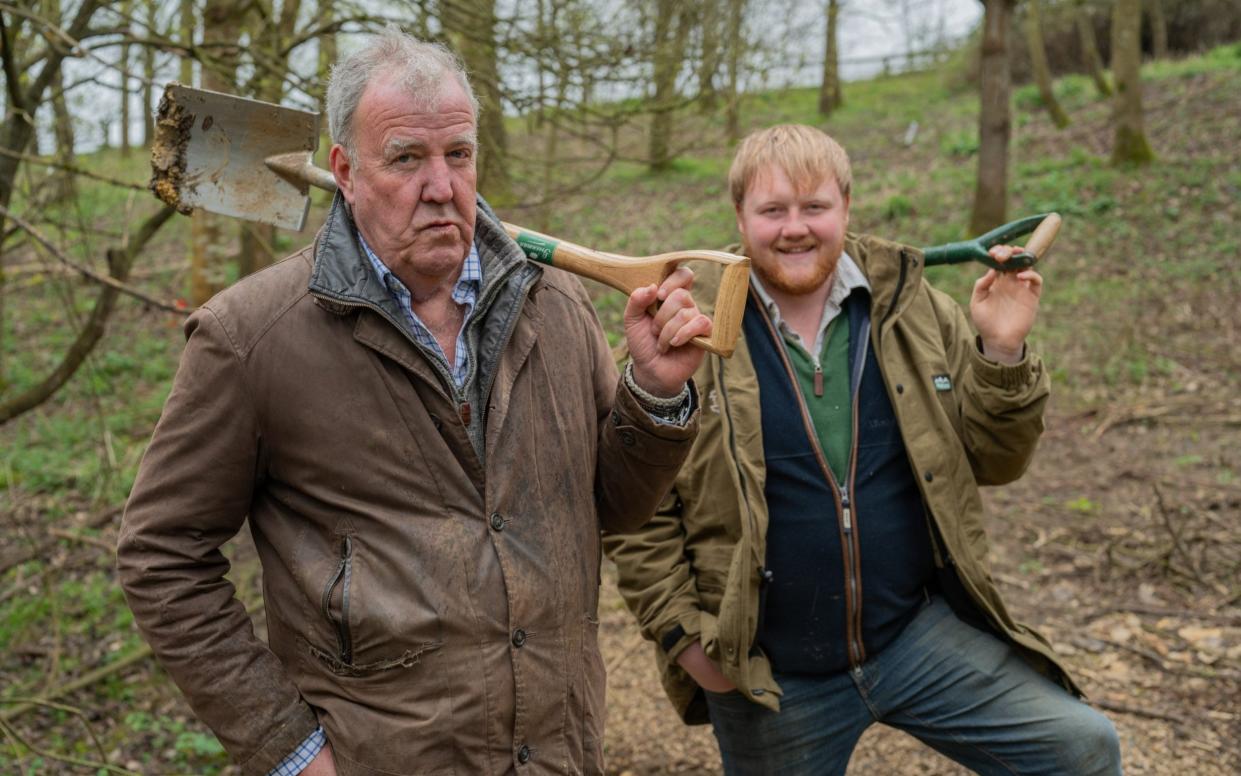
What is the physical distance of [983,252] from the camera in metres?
2.71

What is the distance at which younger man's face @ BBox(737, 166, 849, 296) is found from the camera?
276cm

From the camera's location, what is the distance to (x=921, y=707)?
272 cm

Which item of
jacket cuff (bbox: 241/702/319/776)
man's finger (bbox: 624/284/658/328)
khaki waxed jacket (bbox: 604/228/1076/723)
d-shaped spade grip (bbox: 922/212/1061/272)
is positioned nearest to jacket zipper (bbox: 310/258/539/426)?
man's finger (bbox: 624/284/658/328)

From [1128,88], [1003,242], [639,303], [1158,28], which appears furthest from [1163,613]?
[1158,28]

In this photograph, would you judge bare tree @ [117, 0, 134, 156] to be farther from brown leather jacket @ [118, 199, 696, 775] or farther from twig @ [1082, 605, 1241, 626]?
twig @ [1082, 605, 1241, 626]

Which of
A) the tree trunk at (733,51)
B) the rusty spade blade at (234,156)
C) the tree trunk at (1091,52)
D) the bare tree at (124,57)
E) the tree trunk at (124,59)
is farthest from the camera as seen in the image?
the tree trunk at (1091,52)

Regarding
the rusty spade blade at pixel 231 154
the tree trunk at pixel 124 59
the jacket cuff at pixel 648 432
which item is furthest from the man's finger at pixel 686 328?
the tree trunk at pixel 124 59

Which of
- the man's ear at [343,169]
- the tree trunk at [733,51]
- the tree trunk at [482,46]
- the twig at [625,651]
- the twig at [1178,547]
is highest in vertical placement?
the tree trunk at [733,51]

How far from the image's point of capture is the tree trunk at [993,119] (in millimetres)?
10242

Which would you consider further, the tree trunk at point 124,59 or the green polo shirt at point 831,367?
the tree trunk at point 124,59

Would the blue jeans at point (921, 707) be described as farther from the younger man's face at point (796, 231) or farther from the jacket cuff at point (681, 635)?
the younger man's face at point (796, 231)

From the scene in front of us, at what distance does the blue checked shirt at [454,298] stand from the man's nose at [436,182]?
0.54 ft

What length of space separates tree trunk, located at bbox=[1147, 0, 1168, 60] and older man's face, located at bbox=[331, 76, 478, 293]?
18773mm

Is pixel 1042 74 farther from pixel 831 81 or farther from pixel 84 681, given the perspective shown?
pixel 84 681
